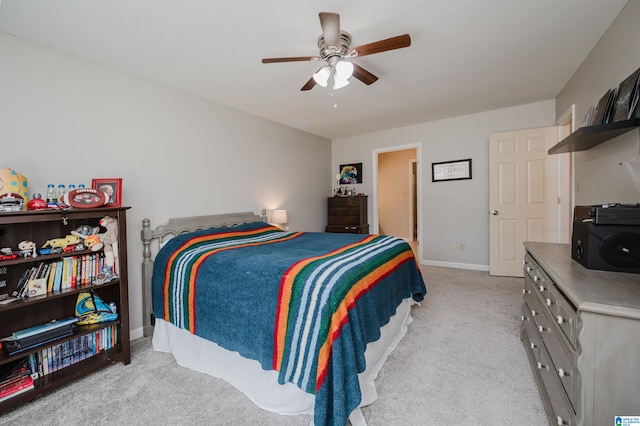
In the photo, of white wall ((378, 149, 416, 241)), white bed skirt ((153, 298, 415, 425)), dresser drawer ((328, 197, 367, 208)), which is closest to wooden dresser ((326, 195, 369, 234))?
dresser drawer ((328, 197, 367, 208))

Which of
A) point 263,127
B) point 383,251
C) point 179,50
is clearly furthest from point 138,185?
point 383,251

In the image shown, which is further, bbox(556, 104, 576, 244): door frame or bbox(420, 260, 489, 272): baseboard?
bbox(420, 260, 489, 272): baseboard

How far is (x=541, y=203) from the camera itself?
146 inches

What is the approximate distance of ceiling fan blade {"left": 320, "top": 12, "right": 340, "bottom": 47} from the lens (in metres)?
1.53

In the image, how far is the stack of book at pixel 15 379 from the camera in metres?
1.59

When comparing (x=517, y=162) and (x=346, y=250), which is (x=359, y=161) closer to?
(x=517, y=162)

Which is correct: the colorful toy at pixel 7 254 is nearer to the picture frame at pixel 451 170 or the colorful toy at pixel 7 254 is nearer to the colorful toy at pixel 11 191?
the colorful toy at pixel 11 191

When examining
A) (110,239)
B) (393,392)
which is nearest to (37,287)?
(110,239)

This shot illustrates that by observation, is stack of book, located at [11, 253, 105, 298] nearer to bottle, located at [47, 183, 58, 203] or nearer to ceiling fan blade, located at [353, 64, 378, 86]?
bottle, located at [47, 183, 58, 203]

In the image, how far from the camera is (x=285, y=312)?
151cm

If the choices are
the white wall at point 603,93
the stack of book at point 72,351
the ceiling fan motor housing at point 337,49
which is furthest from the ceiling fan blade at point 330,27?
the stack of book at point 72,351

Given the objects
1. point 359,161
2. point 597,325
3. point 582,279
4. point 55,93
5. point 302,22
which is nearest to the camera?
point 597,325

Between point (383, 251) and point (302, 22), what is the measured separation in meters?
1.86

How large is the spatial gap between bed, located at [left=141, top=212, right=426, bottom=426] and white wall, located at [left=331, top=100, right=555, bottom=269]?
87.1 inches
